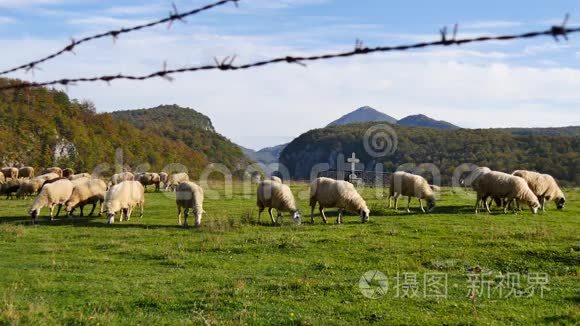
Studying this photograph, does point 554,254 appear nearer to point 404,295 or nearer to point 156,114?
point 404,295

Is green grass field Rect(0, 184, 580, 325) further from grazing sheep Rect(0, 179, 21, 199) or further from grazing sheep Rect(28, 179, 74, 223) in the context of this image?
grazing sheep Rect(0, 179, 21, 199)

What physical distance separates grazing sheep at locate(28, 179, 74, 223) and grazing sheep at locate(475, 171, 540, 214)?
18.3 metres

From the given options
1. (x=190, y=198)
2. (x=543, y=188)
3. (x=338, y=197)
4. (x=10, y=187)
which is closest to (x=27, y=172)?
(x=10, y=187)

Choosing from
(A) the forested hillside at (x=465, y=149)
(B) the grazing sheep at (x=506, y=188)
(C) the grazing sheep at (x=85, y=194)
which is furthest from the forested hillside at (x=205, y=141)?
(B) the grazing sheep at (x=506, y=188)

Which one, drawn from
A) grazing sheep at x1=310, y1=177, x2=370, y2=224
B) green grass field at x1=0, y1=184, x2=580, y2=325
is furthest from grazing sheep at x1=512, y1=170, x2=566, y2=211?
grazing sheep at x1=310, y1=177, x2=370, y2=224

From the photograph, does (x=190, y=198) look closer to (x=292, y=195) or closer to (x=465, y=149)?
(x=292, y=195)

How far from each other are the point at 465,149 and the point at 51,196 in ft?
306

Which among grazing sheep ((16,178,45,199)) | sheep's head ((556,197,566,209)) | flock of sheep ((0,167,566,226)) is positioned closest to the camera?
flock of sheep ((0,167,566,226))

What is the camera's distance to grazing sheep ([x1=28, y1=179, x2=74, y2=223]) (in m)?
23.9

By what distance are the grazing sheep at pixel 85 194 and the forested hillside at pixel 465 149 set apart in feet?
211

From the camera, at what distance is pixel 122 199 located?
24172mm

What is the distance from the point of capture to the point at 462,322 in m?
9.51

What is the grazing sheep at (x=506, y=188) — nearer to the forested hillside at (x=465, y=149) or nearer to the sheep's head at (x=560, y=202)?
the sheep's head at (x=560, y=202)

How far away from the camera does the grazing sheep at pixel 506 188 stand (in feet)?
81.3
